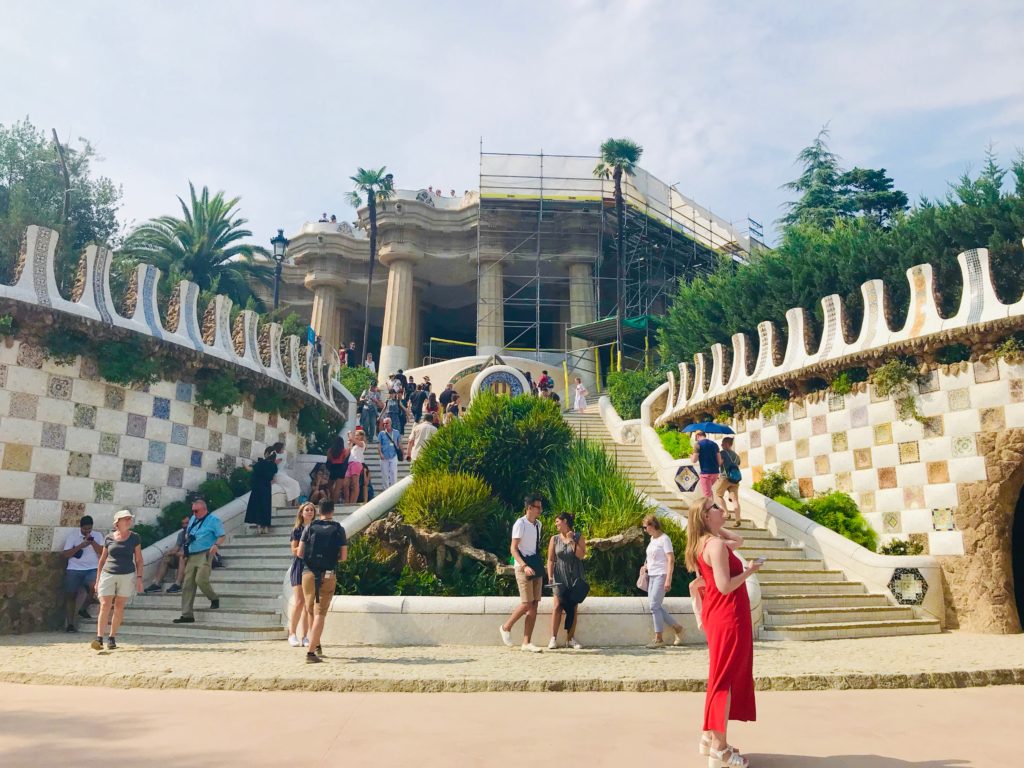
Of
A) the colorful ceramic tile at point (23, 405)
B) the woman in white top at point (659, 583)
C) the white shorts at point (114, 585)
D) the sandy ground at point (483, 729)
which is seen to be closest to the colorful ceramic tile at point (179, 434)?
the colorful ceramic tile at point (23, 405)

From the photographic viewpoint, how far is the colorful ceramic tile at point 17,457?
10.7 m

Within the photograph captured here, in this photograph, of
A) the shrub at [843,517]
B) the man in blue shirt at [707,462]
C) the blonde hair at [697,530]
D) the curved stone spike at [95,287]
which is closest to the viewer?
the blonde hair at [697,530]

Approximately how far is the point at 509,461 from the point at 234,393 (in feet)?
17.5

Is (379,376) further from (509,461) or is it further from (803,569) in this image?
(803,569)

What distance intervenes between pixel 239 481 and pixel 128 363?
3289 millimetres

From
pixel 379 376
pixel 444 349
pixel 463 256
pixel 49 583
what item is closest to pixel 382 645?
pixel 49 583

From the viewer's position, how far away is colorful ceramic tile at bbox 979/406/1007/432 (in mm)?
11164

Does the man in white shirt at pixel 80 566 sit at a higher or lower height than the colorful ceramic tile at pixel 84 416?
lower

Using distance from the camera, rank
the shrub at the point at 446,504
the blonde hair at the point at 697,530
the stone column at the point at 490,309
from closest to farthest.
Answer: the blonde hair at the point at 697,530 < the shrub at the point at 446,504 < the stone column at the point at 490,309

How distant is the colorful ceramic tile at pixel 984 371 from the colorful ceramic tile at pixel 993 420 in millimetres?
440

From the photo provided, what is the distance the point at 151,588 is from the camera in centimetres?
1180

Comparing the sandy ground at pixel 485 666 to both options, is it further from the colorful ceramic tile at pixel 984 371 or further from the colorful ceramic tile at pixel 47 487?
the colorful ceramic tile at pixel 984 371

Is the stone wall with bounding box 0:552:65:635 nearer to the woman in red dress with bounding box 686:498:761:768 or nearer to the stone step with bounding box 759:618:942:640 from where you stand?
the stone step with bounding box 759:618:942:640

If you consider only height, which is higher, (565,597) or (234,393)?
(234,393)
